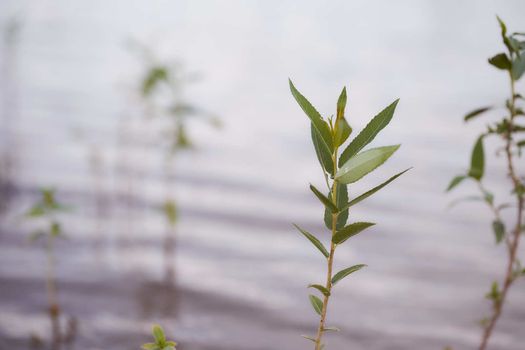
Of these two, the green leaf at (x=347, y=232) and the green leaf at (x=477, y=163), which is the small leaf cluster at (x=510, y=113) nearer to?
the green leaf at (x=477, y=163)

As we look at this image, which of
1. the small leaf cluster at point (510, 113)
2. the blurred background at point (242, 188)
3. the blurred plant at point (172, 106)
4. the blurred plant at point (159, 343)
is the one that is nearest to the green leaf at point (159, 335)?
the blurred plant at point (159, 343)

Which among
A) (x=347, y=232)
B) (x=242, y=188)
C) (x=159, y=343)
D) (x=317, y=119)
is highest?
(x=242, y=188)

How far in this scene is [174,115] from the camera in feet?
12.4

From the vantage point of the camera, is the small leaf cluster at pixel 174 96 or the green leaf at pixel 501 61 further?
the small leaf cluster at pixel 174 96

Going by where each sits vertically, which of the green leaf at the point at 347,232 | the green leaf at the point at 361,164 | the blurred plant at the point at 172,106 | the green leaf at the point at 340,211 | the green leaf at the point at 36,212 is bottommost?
the green leaf at the point at 347,232

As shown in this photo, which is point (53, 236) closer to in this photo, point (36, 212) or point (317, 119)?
point (36, 212)

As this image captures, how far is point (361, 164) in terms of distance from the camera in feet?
4.07

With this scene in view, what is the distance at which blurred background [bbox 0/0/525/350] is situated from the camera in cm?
339

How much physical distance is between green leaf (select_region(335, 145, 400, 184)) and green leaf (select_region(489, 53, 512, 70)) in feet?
2.13

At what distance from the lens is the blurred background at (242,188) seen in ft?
11.1

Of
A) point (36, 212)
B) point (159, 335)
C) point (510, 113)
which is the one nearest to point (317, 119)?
point (159, 335)

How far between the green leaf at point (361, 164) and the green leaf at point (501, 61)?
650 millimetres

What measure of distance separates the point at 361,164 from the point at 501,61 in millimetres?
695

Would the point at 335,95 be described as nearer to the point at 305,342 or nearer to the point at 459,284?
the point at 459,284
